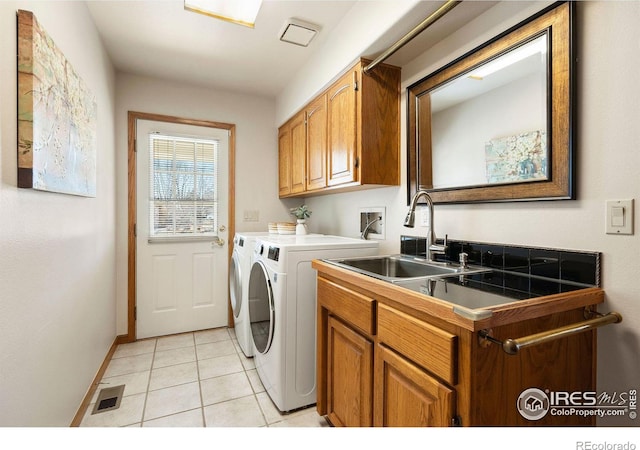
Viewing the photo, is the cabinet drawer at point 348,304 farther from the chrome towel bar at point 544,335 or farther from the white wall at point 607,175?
the white wall at point 607,175

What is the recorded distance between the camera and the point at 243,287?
2389 millimetres

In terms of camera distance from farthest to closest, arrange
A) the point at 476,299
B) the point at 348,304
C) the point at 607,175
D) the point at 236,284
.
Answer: the point at 236,284 < the point at 348,304 < the point at 607,175 < the point at 476,299

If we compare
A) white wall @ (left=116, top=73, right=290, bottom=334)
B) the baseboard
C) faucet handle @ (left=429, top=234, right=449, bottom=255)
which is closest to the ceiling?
white wall @ (left=116, top=73, right=290, bottom=334)

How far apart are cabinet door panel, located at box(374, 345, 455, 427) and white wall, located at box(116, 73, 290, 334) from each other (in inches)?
90.2

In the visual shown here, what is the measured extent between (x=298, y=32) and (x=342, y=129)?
72 cm

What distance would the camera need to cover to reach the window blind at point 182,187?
282cm

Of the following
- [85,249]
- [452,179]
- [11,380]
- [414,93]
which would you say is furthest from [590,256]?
Result: [85,249]

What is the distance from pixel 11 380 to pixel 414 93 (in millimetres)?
2132

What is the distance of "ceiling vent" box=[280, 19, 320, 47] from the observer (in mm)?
1952

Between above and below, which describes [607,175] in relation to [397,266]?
above

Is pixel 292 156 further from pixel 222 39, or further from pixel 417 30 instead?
pixel 417 30

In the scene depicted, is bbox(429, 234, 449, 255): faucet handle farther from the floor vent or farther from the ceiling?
the floor vent

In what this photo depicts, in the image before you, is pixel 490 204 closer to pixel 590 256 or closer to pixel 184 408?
pixel 590 256

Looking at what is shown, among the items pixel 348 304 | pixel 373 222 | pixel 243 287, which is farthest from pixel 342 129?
pixel 243 287
